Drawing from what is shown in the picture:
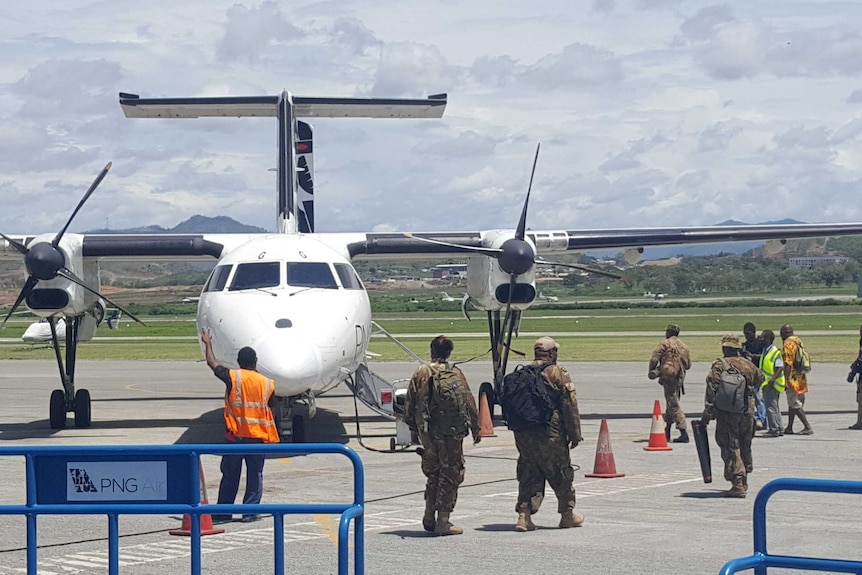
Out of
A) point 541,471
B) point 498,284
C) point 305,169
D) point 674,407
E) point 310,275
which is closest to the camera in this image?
point 541,471

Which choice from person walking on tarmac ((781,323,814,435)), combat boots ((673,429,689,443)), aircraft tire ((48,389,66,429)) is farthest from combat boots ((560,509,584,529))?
aircraft tire ((48,389,66,429))

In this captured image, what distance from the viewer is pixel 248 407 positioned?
1109 centimetres

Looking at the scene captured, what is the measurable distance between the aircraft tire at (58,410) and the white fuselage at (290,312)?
15.1 feet

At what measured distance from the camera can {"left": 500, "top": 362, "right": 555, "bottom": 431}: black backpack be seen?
10.5m

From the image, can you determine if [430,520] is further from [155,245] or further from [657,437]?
[155,245]

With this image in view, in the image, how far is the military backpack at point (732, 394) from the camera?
12539 millimetres

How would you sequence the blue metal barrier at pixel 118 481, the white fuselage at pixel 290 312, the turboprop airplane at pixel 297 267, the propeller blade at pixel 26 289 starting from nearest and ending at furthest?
the blue metal barrier at pixel 118 481 → the white fuselage at pixel 290 312 → the turboprop airplane at pixel 297 267 → the propeller blade at pixel 26 289

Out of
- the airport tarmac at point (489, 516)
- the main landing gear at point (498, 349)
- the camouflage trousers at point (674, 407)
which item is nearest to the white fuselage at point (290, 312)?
the airport tarmac at point (489, 516)

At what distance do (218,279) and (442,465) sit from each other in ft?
23.5

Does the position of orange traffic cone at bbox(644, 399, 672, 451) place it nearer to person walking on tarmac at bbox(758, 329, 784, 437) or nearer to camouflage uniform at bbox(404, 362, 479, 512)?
person walking on tarmac at bbox(758, 329, 784, 437)

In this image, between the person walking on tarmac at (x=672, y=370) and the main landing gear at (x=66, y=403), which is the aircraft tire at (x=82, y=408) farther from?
the person walking on tarmac at (x=672, y=370)

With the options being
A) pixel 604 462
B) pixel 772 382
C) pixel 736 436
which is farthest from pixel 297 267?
pixel 772 382

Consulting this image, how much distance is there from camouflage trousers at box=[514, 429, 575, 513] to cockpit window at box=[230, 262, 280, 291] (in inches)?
250

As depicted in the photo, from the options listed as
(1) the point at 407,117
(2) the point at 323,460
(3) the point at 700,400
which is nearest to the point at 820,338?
(3) the point at 700,400
